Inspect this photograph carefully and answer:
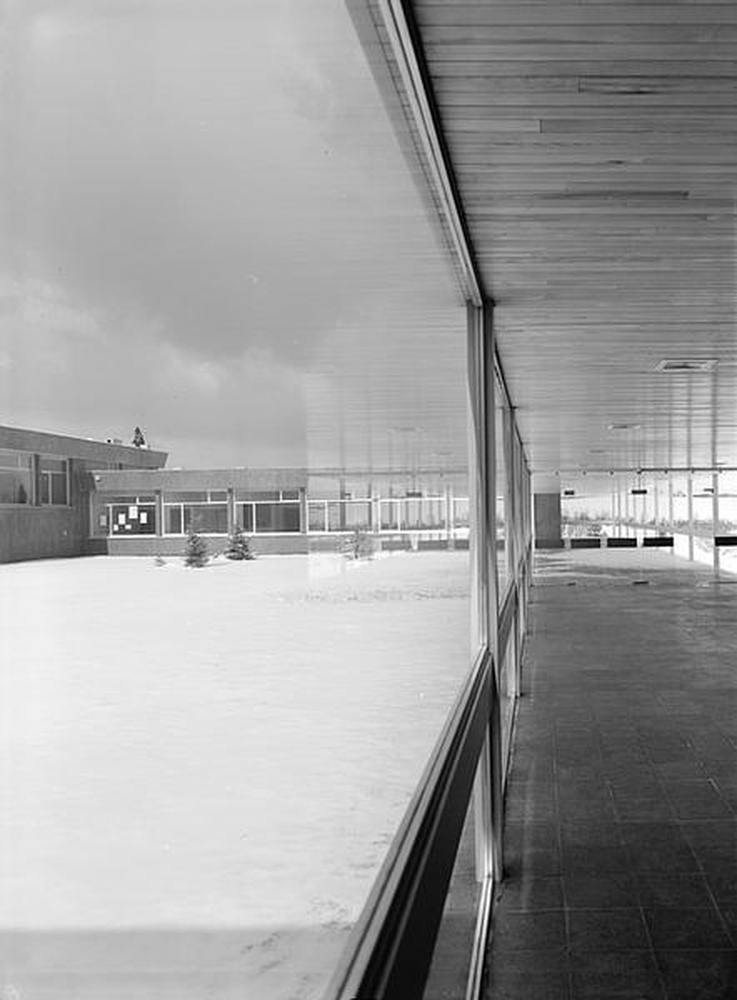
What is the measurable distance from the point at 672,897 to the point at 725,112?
272cm

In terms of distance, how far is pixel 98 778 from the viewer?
3.51ft

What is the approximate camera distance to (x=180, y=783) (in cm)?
141

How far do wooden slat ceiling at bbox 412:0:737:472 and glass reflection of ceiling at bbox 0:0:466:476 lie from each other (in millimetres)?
230

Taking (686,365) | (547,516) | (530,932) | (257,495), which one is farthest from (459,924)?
(547,516)

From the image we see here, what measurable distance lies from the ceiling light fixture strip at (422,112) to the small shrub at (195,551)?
101 cm

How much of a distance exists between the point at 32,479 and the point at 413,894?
107 cm

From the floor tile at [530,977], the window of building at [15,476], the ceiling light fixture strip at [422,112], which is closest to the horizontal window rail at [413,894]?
the window of building at [15,476]

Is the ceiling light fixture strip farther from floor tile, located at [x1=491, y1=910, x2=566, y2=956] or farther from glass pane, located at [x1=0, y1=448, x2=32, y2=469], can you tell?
floor tile, located at [x1=491, y1=910, x2=566, y2=956]

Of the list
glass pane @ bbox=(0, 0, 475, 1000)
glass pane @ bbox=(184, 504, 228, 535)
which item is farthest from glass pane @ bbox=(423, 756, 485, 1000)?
glass pane @ bbox=(184, 504, 228, 535)

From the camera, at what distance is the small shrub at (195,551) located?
114cm

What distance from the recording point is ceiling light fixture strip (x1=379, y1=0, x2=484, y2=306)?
5.68 feet

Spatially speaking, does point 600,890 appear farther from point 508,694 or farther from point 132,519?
point 132,519

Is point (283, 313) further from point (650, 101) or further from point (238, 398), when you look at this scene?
point (650, 101)

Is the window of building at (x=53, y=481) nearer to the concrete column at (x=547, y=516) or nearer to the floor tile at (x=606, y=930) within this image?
the floor tile at (x=606, y=930)
